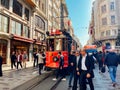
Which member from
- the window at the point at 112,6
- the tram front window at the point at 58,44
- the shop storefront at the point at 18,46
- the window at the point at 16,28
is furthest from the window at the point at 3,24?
the window at the point at 112,6

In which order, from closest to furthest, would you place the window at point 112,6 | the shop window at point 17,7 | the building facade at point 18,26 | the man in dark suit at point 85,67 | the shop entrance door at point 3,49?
1. the man in dark suit at point 85,67
2. the shop entrance door at point 3,49
3. the building facade at point 18,26
4. the shop window at point 17,7
5. the window at point 112,6

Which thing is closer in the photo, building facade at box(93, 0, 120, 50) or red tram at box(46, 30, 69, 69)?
red tram at box(46, 30, 69, 69)

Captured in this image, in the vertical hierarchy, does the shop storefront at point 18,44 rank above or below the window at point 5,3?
below

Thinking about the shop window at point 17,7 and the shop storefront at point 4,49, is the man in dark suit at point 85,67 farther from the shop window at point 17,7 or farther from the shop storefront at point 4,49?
the shop window at point 17,7

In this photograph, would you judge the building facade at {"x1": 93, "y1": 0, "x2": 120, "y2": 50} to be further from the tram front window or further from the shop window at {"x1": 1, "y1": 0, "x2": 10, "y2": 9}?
the tram front window

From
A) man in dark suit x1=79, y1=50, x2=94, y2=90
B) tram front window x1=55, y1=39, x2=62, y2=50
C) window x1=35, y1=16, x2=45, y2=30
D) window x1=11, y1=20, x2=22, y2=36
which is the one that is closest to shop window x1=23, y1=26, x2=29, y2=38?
window x1=11, y1=20, x2=22, y2=36

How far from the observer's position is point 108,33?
52.3 m

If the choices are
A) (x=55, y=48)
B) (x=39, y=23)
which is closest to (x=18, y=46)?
(x=39, y=23)

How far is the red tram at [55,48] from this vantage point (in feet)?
50.4

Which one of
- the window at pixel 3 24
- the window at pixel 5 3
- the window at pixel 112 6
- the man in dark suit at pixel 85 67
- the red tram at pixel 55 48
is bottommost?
the man in dark suit at pixel 85 67

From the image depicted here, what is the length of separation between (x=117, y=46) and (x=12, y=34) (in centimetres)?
3230

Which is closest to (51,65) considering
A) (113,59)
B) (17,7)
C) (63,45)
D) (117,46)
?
(63,45)

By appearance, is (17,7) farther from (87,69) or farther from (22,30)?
(87,69)

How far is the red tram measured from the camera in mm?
15359
